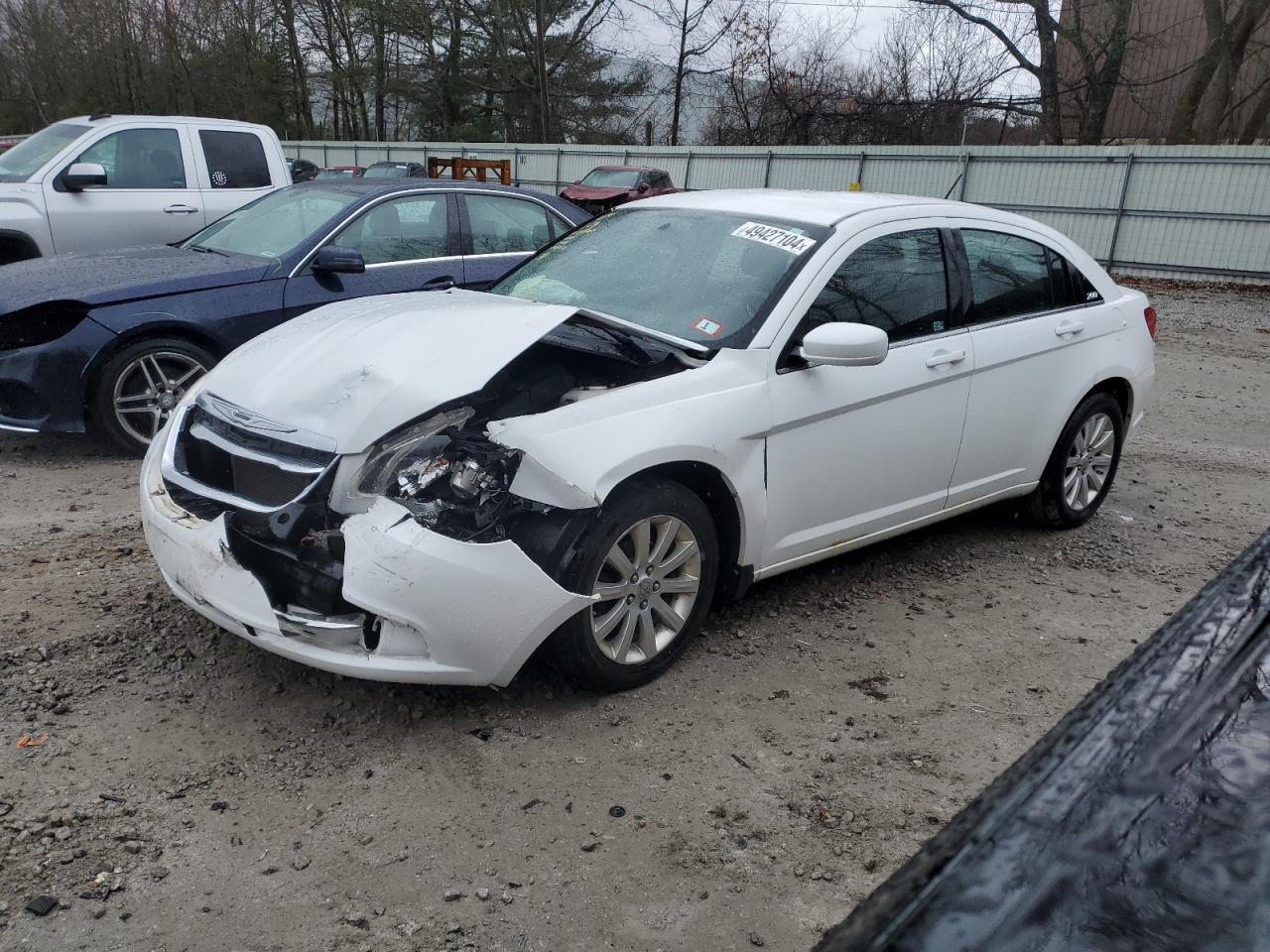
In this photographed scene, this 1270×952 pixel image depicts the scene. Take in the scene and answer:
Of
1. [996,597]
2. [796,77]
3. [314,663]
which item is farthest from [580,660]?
[796,77]

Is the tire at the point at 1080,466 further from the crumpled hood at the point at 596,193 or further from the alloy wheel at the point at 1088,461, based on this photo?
the crumpled hood at the point at 596,193

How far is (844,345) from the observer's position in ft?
11.7

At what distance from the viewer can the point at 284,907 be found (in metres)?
2.45

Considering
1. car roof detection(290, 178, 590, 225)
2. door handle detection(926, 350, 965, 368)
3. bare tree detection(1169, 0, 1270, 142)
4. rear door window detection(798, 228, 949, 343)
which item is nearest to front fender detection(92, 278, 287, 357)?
car roof detection(290, 178, 590, 225)

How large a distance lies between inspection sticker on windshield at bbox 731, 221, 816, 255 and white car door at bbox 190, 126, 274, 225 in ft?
19.1

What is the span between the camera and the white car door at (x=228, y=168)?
8.70 meters

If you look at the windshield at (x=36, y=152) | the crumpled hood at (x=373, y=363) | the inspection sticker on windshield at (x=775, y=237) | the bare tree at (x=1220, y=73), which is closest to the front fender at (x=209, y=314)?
the crumpled hood at (x=373, y=363)

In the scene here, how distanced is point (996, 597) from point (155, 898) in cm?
343

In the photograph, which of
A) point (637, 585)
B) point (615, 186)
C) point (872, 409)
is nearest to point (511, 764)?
point (637, 585)

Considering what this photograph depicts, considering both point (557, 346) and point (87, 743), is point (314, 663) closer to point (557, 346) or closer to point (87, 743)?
point (87, 743)

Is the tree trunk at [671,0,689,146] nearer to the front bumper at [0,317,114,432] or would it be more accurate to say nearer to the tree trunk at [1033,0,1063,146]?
the tree trunk at [1033,0,1063,146]

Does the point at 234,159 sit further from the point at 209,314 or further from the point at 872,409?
the point at 872,409

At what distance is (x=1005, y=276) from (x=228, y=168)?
6879 mm

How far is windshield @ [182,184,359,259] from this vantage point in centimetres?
645
